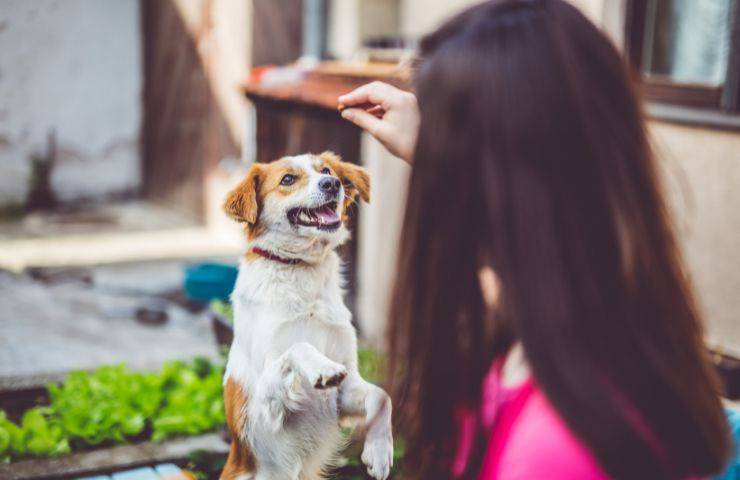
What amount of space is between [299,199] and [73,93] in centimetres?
791

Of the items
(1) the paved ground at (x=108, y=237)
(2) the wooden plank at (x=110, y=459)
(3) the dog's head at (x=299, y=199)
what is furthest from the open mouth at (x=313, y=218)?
(1) the paved ground at (x=108, y=237)

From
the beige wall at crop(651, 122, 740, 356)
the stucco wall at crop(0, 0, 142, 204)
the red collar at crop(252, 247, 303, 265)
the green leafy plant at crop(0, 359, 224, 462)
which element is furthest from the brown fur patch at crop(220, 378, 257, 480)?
the stucco wall at crop(0, 0, 142, 204)

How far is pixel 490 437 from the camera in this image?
4.11 ft

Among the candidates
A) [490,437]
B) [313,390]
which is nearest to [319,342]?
[313,390]

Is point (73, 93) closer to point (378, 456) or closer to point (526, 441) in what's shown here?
point (378, 456)

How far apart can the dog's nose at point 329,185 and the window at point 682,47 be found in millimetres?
3104

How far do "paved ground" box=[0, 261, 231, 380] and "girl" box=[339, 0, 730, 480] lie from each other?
10.8 feet

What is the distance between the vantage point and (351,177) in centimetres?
219

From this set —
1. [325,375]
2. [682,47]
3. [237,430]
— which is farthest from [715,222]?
[325,375]

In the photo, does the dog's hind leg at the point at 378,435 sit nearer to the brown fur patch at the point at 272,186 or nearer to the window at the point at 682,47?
the brown fur patch at the point at 272,186

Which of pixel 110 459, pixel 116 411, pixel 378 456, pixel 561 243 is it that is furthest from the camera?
pixel 116 411

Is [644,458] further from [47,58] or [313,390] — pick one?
[47,58]

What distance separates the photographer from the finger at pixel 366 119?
1833mm

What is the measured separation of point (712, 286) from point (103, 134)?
7.02 metres
